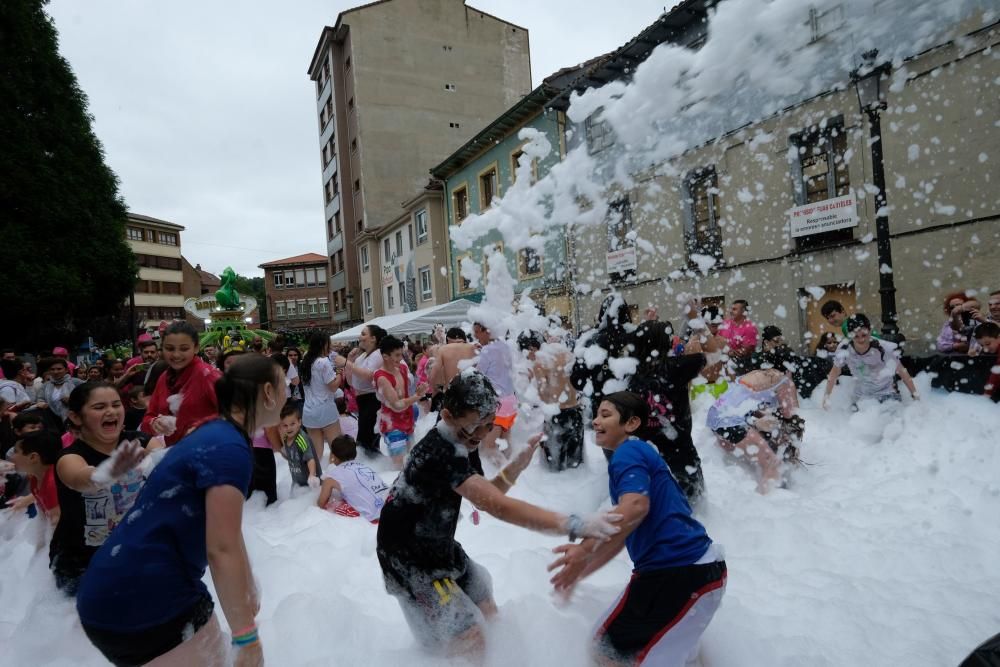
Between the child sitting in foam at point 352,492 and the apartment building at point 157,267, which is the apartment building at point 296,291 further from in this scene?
the child sitting in foam at point 352,492

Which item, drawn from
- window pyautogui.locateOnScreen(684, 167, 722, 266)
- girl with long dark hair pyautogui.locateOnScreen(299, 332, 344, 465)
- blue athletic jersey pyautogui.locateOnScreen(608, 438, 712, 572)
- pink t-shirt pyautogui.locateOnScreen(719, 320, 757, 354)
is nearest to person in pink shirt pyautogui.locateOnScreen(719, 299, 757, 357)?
pink t-shirt pyautogui.locateOnScreen(719, 320, 757, 354)

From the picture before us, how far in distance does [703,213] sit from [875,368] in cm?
831

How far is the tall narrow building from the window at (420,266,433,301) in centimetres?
641

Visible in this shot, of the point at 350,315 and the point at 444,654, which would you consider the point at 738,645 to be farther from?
the point at 350,315

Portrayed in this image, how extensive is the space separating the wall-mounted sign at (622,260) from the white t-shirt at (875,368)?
9.26 meters

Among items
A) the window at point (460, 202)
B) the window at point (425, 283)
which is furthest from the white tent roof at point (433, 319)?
the window at point (425, 283)

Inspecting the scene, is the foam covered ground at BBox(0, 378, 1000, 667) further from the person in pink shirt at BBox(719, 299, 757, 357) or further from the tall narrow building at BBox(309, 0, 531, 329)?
the tall narrow building at BBox(309, 0, 531, 329)

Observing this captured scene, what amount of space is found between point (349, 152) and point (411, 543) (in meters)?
39.4

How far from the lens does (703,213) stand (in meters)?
14.0

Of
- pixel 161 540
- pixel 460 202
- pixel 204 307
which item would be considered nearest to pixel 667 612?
pixel 161 540

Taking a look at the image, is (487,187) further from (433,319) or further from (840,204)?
(840,204)

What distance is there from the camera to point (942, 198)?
10125 millimetres

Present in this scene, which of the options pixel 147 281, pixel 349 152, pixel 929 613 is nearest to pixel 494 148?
pixel 349 152

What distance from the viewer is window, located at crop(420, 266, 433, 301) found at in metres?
29.4
